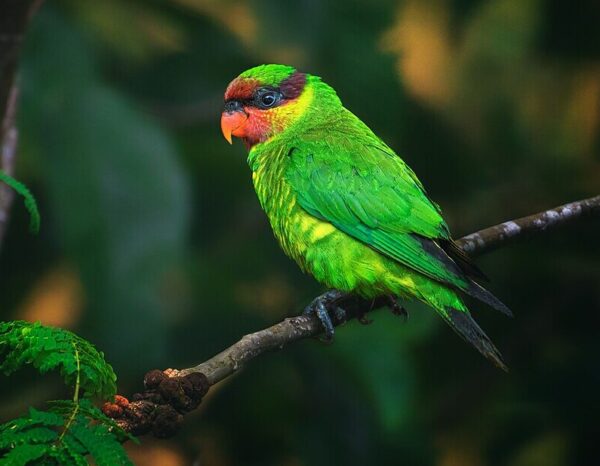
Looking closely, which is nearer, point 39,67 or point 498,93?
point 39,67

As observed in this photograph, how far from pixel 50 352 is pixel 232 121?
131cm

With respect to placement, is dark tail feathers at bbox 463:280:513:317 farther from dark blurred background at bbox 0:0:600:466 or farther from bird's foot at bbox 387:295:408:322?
dark blurred background at bbox 0:0:600:466

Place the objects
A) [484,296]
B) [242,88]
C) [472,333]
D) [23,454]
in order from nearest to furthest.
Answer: [23,454] → [484,296] → [472,333] → [242,88]

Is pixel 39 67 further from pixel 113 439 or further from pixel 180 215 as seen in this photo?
pixel 113 439

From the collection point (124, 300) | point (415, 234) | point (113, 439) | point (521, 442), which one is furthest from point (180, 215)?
point (113, 439)

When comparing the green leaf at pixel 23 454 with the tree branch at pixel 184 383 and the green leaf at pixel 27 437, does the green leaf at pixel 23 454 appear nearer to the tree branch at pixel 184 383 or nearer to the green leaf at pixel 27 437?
the green leaf at pixel 27 437

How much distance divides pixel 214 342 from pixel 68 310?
1.77 ft

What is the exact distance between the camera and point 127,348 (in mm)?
2855

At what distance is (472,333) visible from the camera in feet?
5.92

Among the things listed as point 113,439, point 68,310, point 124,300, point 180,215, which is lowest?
point 68,310

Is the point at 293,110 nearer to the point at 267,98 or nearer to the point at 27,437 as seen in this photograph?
the point at 267,98

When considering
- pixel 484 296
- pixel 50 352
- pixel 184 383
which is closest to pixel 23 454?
pixel 50 352

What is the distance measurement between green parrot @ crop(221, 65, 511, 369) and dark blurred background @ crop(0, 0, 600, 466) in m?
0.71

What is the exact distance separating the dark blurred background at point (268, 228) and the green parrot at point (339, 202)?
71 cm
